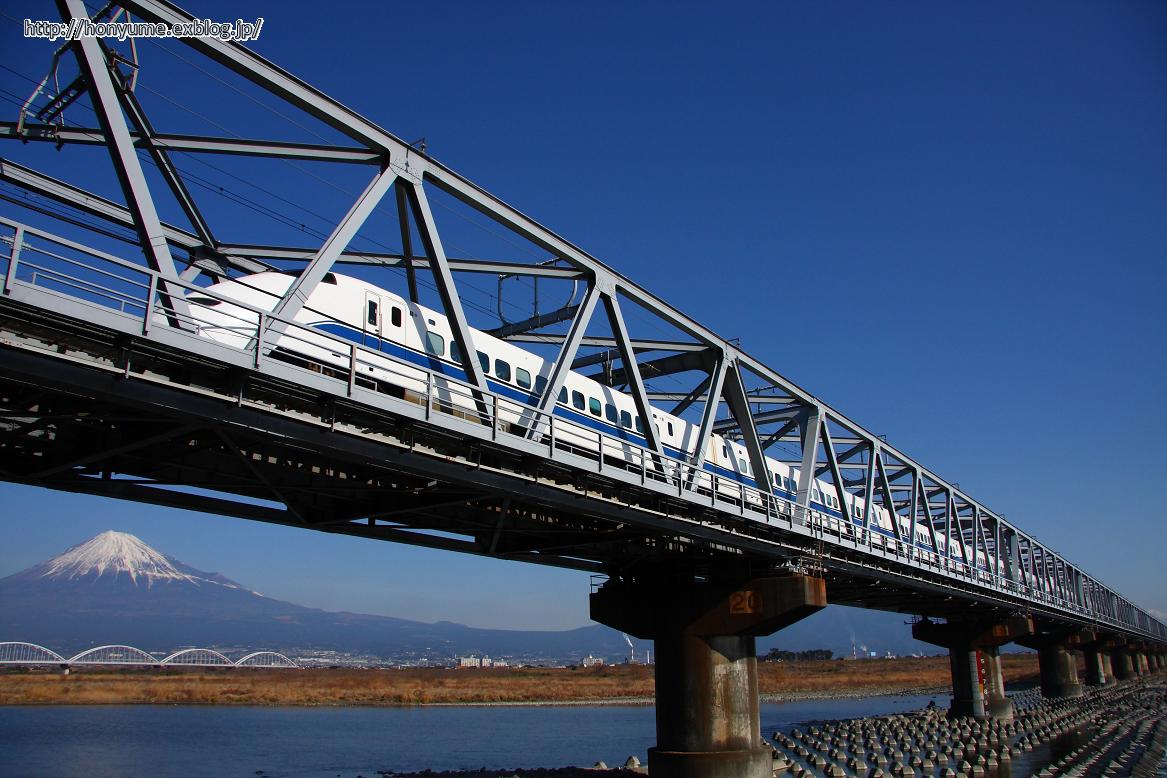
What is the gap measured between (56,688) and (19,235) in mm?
100503

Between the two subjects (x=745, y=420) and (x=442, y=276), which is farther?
(x=745, y=420)

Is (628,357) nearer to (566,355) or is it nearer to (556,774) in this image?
(566,355)

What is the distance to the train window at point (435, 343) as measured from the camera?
22.0 metres

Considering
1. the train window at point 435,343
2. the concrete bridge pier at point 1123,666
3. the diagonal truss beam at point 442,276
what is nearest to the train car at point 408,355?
the train window at point 435,343

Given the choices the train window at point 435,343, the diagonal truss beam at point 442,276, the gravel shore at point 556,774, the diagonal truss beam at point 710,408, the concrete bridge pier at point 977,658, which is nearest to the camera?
the diagonal truss beam at point 442,276

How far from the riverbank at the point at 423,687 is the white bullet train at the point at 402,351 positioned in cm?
7224

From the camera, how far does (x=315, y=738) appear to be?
5381cm

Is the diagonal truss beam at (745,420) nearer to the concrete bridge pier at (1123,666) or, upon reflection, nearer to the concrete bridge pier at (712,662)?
the concrete bridge pier at (712,662)

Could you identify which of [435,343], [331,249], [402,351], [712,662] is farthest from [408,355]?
[712,662]

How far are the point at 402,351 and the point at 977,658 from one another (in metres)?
53.7

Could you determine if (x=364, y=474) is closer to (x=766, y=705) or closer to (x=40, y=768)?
(x=40, y=768)

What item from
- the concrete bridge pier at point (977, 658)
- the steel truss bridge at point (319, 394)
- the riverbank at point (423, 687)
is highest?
the steel truss bridge at point (319, 394)

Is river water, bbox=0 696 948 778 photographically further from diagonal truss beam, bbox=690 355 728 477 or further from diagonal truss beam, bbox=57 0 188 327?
Answer: diagonal truss beam, bbox=57 0 188 327

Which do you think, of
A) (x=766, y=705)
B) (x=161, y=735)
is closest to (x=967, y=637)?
(x=766, y=705)
